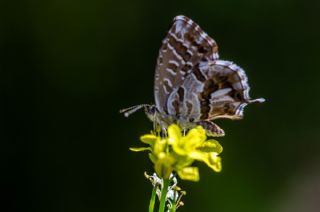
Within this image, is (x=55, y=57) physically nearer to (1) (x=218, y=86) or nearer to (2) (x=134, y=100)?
(2) (x=134, y=100)

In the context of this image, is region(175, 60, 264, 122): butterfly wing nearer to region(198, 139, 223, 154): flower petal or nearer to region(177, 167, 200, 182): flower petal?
region(198, 139, 223, 154): flower petal

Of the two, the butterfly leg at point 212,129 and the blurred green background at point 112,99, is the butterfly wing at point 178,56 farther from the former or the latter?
the blurred green background at point 112,99

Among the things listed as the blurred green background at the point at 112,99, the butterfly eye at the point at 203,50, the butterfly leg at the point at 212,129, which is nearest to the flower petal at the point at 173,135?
the butterfly leg at the point at 212,129

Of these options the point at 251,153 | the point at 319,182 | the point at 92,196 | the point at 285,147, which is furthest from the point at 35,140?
the point at 319,182

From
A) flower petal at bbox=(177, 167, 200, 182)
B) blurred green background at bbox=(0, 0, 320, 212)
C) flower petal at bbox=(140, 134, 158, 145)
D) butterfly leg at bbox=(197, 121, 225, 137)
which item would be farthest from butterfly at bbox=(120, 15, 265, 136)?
blurred green background at bbox=(0, 0, 320, 212)

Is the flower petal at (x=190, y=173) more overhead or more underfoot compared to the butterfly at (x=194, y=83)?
more underfoot

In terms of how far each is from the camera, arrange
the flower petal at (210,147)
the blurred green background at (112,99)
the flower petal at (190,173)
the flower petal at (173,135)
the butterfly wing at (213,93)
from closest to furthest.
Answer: the flower petal at (190,173)
the flower petal at (173,135)
the flower petal at (210,147)
the butterfly wing at (213,93)
the blurred green background at (112,99)

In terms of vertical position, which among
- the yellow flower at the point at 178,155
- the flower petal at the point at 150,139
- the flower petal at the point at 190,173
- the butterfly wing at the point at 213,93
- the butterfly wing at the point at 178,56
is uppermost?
the butterfly wing at the point at 178,56

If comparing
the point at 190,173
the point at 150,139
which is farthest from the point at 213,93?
the point at 190,173
